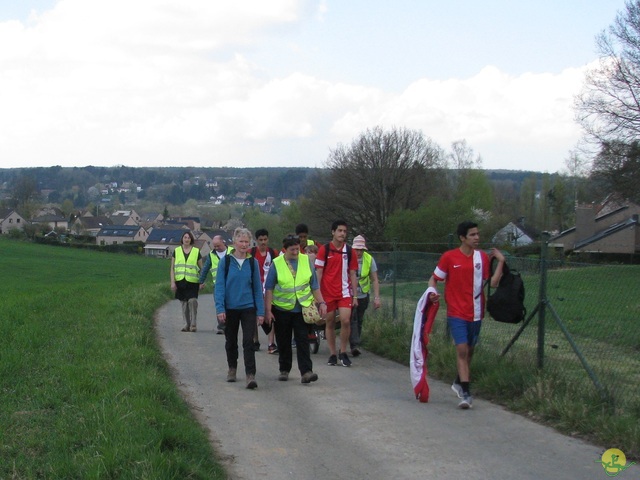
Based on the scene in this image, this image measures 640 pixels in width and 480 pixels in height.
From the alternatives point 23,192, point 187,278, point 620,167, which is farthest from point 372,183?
point 23,192

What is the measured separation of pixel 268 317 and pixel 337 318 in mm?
1995

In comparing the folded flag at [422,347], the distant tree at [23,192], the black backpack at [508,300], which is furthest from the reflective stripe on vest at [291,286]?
the distant tree at [23,192]

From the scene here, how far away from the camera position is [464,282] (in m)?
8.68

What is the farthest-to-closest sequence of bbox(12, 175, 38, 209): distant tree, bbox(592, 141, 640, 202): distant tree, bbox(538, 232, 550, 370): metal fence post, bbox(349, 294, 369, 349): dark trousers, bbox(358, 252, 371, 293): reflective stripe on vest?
bbox(12, 175, 38, 209): distant tree
bbox(592, 141, 640, 202): distant tree
bbox(358, 252, 371, 293): reflective stripe on vest
bbox(349, 294, 369, 349): dark trousers
bbox(538, 232, 550, 370): metal fence post

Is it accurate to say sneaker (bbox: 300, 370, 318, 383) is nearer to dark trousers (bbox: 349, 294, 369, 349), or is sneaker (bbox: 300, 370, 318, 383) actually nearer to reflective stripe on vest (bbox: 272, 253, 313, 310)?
reflective stripe on vest (bbox: 272, 253, 313, 310)

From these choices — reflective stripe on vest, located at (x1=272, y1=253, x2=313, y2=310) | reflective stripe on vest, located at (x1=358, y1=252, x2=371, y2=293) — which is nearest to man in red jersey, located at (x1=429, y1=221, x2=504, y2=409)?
reflective stripe on vest, located at (x1=272, y1=253, x2=313, y2=310)

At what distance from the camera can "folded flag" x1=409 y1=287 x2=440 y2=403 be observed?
8.80 metres

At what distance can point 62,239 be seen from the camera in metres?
99.2

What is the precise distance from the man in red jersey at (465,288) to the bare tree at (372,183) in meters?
50.6

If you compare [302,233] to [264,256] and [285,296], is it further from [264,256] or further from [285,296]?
[285,296]

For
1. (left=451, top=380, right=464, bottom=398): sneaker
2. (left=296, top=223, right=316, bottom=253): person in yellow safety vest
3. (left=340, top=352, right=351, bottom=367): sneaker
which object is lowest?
(left=340, top=352, right=351, bottom=367): sneaker

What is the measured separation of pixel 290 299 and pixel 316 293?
1.34ft

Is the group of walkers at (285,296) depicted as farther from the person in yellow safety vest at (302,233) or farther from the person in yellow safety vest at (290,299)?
the person in yellow safety vest at (302,233)

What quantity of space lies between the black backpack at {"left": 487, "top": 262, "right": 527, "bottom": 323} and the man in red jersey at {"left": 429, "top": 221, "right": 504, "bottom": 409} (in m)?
0.11
